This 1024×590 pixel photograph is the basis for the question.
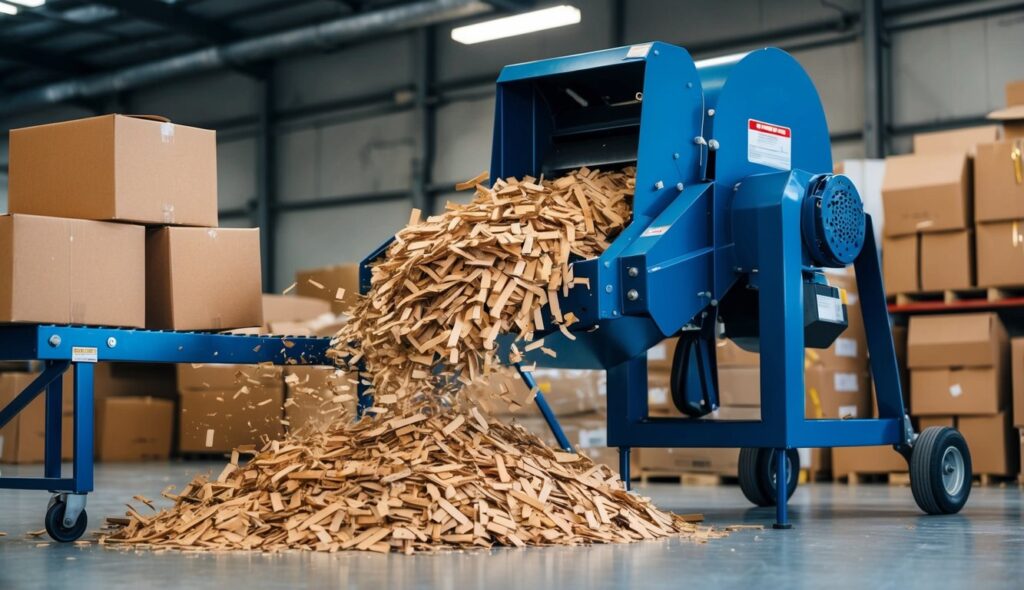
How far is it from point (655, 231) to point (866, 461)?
5.17 meters

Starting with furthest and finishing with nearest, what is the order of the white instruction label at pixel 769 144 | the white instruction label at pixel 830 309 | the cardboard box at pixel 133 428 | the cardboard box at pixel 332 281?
the cardboard box at pixel 332 281 → the cardboard box at pixel 133 428 → the white instruction label at pixel 830 309 → the white instruction label at pixel 769 144

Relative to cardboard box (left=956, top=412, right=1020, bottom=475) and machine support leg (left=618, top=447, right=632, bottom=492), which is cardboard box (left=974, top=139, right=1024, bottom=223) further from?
machine support leg (left=618, top=447, right=632, bottom=492)

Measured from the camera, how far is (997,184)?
9.12m

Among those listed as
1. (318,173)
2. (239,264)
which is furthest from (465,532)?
(318,173)

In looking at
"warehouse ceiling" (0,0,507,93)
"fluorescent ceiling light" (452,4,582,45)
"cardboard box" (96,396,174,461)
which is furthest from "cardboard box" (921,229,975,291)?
"cardboard box" (96,396,174,461)

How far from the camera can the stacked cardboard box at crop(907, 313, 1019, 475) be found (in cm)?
917

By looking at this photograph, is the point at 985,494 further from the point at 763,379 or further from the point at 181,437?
the point at 181,437

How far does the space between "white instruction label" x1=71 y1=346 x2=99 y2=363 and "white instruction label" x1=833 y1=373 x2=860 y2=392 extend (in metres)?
6.15

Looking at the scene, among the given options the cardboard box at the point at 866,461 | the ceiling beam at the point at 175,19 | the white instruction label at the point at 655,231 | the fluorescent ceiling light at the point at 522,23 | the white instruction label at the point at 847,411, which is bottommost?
the cardboard box at the point at 866,461

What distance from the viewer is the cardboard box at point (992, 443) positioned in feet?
30.0

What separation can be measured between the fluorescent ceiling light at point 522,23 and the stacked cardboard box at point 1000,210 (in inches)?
200

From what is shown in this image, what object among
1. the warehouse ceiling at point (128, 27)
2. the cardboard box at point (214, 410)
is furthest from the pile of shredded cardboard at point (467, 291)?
the warehouse ceiling at point (128, 27)

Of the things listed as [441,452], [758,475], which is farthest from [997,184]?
[441,452]

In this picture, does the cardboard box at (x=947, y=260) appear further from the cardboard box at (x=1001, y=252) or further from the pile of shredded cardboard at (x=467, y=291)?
the pile of shredded cardboard at (x=467, y=291)
